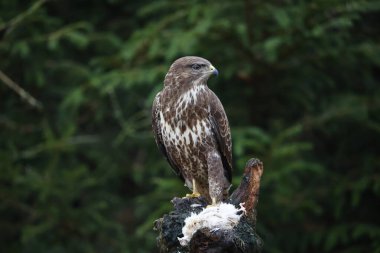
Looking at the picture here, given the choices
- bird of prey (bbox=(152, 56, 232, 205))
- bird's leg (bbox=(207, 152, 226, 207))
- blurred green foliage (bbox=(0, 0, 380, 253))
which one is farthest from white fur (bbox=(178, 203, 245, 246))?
blurred green foliage (bbox=(0, 0, 380, 253))

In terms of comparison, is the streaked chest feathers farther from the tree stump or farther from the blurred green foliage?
the blurred green foliage

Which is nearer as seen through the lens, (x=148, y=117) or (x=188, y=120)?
(x=188, y=120)

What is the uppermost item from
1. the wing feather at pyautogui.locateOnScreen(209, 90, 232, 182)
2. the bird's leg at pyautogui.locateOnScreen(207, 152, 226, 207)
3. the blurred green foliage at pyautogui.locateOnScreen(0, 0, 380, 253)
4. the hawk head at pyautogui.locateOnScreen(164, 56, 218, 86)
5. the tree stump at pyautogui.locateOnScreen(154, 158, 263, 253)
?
the blurred green foliage at pyautogui.locateOnScreen(0, 0, 380, 253)

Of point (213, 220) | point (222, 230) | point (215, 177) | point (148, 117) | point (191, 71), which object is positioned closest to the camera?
point (222, 230)

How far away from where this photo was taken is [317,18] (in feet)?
31.6

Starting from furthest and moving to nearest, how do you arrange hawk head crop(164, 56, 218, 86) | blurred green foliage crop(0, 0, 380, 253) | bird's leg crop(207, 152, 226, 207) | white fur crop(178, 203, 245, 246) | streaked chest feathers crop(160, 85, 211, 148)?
blurred green foliage crop(0, 0, 380, 253), hawk head crop(164, 56, 218, 86), streaked chest feathers crop(160, 85, 211, 148), bird's leg crop(207, 152, 226, 207), white fur crop(178, 203, 245, 246)

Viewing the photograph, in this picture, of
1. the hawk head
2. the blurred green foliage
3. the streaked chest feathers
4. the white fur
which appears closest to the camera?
the white fur

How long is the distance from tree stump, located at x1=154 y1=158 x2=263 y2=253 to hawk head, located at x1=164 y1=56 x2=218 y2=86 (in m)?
1.37

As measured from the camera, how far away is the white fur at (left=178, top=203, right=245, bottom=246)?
18.6 ft

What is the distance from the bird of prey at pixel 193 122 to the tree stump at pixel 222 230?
968mm

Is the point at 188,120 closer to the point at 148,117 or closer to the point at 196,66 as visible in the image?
the point at 196,66

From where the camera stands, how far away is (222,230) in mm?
5609

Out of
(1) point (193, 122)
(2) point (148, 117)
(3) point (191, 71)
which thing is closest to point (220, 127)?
(1) point (193, 122)

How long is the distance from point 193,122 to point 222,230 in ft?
5.66
